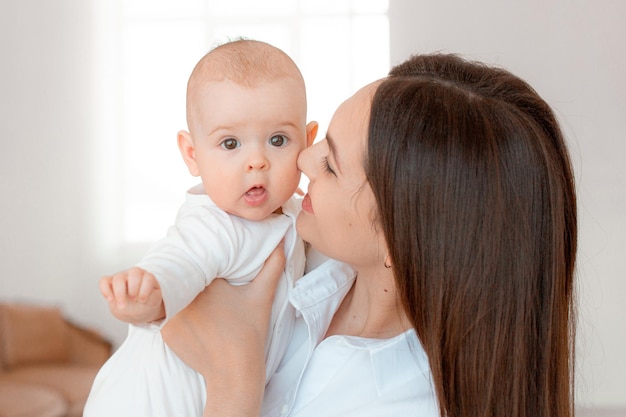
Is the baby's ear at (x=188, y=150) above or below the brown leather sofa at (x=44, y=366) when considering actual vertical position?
above

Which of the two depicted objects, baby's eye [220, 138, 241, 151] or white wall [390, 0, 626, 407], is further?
white wall [390, 0, 626, 407]

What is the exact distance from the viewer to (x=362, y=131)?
1375 mm

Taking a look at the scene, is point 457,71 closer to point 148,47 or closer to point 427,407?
point 427,407

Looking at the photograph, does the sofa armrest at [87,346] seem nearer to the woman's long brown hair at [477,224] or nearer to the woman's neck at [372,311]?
the woman's neck at [372,311]

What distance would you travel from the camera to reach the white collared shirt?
151cm

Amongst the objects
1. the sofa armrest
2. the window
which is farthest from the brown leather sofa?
the window

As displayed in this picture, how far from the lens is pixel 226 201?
1.44 m

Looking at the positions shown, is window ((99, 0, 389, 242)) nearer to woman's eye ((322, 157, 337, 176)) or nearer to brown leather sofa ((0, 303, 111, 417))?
brown leather sofa ((0, 303, 111, 417))

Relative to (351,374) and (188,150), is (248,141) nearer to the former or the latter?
(188,150)

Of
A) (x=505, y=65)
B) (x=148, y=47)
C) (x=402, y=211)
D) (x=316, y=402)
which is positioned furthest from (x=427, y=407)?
(x=148, y=47)

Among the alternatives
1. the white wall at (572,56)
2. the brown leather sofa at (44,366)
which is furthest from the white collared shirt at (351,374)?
the brown leather sofa at (44,366)

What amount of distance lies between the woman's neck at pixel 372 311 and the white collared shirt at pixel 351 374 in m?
0.04

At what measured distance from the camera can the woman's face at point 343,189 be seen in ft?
4.56

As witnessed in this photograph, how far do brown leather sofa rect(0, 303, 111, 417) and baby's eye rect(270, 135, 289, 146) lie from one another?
1622 mm
